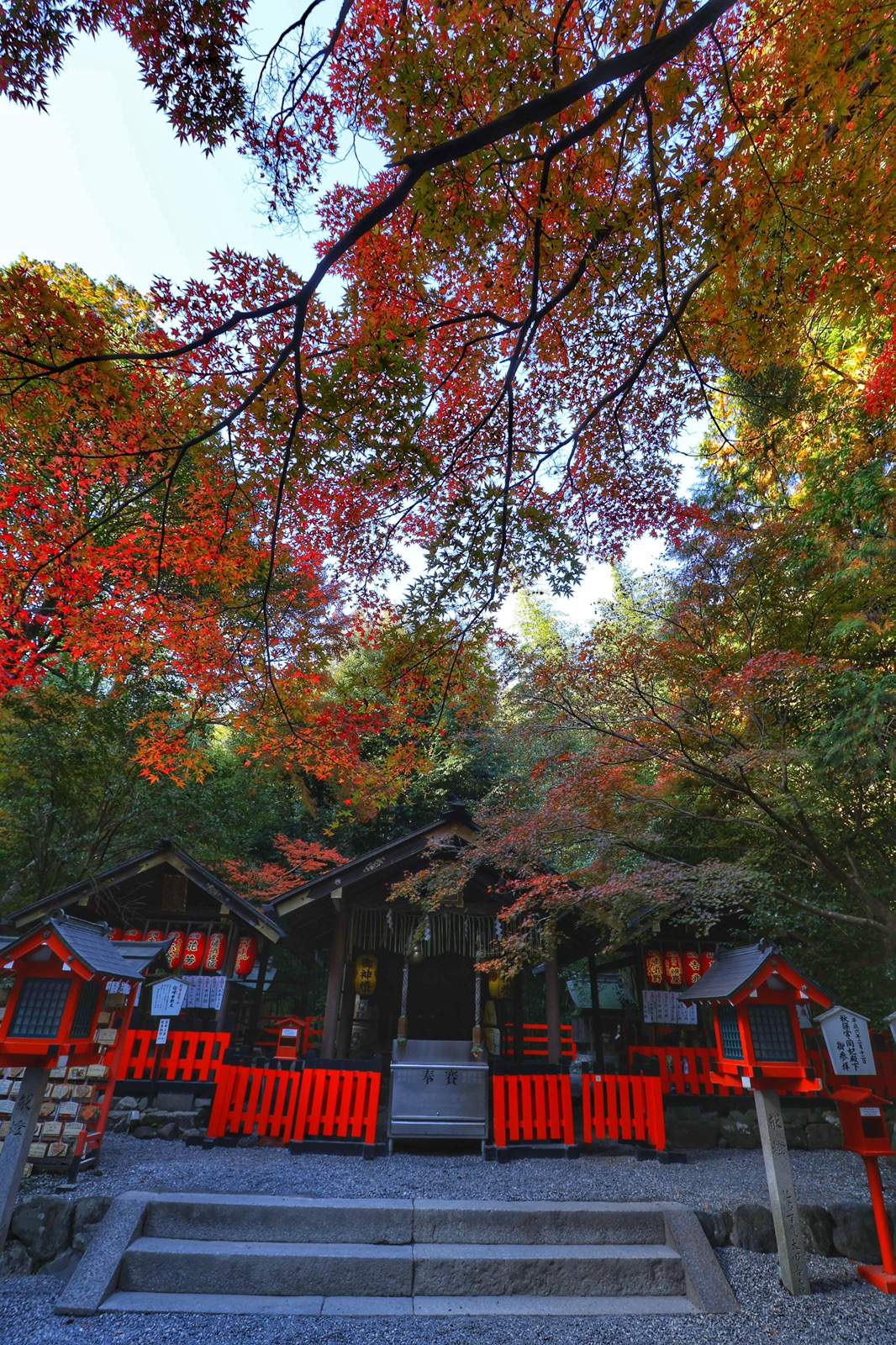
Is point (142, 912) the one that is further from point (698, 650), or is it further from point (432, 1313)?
point (698, 650)

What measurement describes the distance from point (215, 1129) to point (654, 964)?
789 cm

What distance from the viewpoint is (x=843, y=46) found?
398 centimetres

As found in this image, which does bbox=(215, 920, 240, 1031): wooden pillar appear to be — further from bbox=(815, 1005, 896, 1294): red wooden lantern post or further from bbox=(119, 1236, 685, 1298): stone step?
bbox=(815, 1005, 896, 1294): red wooden lantern post

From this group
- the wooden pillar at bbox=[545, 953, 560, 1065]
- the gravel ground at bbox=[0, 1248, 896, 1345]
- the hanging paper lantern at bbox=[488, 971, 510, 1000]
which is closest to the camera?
the gravel ground at bbox=[0, 1248, 896, 1345]

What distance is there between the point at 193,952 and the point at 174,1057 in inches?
74.5

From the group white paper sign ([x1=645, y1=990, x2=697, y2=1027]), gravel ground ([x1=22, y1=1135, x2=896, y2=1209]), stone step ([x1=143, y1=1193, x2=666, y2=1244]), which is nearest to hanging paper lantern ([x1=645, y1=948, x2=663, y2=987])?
white paper sign ([x1=645, y1=990, x2=697, y2=1027])

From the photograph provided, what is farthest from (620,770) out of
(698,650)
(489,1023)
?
Result: (489,1023)

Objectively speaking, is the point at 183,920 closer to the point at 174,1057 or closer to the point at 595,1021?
the point at 174,1057

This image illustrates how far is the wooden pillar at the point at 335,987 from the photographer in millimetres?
10008

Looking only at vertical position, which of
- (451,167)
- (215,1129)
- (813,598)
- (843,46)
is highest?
(813,598)

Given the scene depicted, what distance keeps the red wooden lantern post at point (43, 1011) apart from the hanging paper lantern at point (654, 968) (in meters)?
9.07

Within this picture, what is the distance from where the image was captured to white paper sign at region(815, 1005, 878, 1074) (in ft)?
20.6

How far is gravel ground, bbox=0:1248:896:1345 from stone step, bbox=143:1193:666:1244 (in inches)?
35.5

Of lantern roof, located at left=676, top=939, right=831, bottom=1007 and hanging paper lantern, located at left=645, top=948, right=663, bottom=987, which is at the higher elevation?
hanging paper lantern, located at left=645, top=948, right=663, bottom=987
